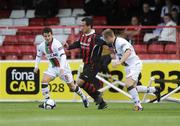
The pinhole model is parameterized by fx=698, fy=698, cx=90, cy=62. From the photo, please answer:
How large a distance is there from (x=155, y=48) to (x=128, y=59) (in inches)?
124

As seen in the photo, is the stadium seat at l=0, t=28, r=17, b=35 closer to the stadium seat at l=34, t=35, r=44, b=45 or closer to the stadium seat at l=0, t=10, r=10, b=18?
the stadium seat at l=34, t=35, r=44, b=45

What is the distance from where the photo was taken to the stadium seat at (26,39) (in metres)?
18.4

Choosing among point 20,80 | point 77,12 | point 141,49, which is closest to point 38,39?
point 20,80

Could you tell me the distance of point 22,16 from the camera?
22.9m

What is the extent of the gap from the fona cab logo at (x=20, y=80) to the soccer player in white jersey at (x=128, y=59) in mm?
3794

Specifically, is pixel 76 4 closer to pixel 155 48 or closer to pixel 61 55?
pixel 155 48

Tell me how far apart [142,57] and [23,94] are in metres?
3.22

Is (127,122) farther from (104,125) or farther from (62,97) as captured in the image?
(62,97)

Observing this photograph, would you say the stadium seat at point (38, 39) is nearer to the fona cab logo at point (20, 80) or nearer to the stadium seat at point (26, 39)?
the stadium seat at point (26, 39)

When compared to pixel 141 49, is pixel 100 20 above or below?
above

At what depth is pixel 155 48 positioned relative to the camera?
1786 centimetres

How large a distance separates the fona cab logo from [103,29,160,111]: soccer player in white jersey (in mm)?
3794

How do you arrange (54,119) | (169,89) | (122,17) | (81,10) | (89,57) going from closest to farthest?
(54,119) < (89,57) < (169,89) < (122,17) < (81,10)

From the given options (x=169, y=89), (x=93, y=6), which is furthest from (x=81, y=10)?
→ (x=169, y=89)
